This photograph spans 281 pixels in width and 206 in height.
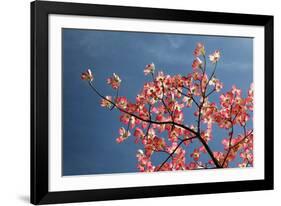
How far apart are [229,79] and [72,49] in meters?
0.59

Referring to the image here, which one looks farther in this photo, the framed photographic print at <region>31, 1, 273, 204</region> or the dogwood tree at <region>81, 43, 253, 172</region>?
the dogwood tree at <region>81, 43, 253, 172</region>

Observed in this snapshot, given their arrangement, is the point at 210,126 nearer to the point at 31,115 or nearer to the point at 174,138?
the point at 174,138

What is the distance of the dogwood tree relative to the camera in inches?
74.3

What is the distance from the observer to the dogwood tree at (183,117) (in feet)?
6.19

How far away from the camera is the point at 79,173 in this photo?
5.89 ft

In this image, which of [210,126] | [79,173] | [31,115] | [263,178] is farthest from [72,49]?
[263,178]

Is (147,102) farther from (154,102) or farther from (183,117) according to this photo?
(183,117)

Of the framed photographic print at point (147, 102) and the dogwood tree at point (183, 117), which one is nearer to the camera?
the framed photographic print at point (147, 102)

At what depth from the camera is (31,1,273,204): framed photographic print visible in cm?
175

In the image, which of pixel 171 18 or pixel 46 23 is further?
pixel 171 18

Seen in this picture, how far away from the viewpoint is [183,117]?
1952 millimetres

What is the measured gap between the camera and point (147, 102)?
6.26 ft

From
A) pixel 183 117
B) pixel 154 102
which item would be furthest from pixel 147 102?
pixel 183 117

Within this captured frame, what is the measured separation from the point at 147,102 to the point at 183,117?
0.46 feet
